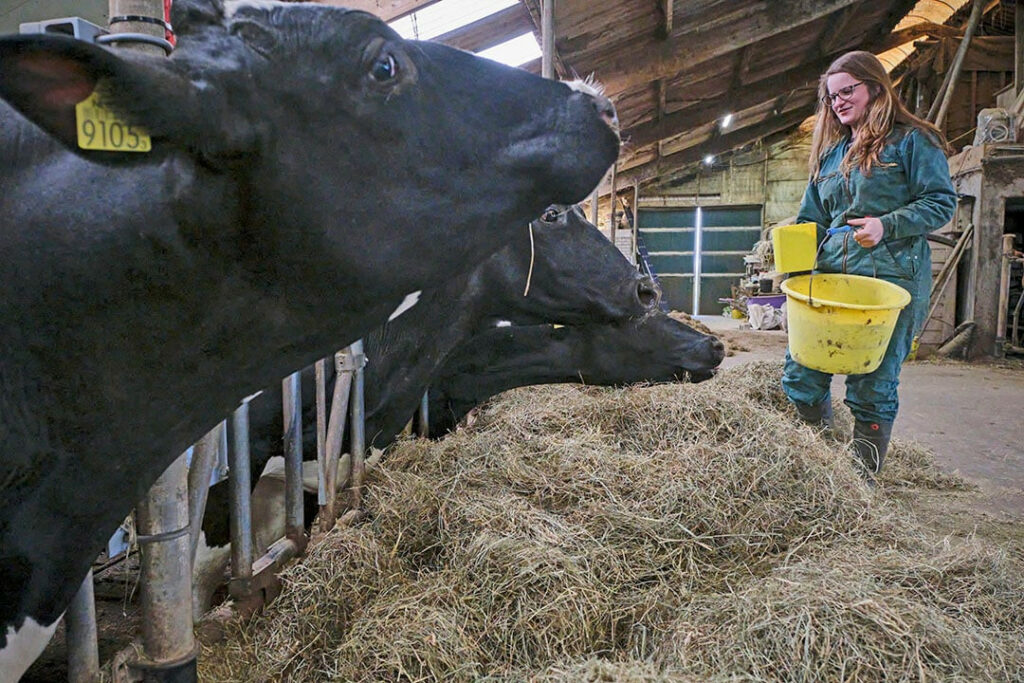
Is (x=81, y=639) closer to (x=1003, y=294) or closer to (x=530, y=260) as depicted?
(x=530, y=260)

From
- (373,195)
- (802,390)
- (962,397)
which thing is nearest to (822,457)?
(802,390)

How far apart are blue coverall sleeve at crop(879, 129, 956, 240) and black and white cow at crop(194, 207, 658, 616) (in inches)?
46.1

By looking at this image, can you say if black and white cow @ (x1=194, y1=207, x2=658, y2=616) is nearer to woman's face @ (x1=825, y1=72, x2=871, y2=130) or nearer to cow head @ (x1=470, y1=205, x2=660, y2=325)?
cow head @ (x1=470, y1=205, x2=660, y2=325)

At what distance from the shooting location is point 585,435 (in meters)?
2.92

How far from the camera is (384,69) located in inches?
47.3

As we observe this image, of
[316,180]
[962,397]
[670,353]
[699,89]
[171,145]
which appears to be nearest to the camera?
[171,145]

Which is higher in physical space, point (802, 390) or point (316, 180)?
point (316, 180)

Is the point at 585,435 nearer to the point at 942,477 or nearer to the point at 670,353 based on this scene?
the point at 670,353

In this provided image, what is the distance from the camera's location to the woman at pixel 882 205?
114 inches

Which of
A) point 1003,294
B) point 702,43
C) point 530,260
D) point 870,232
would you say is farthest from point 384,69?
point 1003,294

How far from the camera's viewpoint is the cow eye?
119 centimetres

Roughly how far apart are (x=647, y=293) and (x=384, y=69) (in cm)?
267

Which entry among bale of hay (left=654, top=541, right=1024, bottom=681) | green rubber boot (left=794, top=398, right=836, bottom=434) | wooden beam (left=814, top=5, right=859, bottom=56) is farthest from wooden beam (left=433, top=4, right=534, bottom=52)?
wooden beam (left=814, top=5, right=859, bottom=56)

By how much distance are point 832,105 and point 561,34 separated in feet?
11.6
